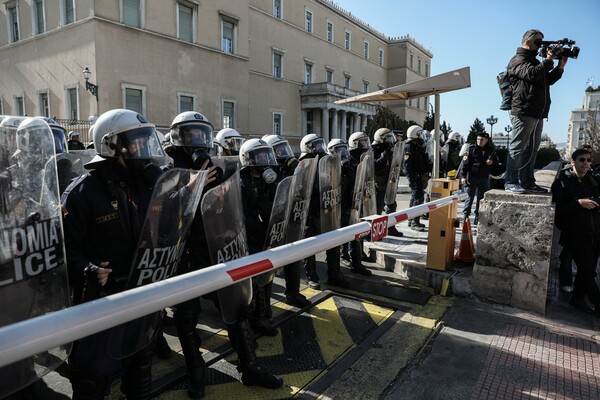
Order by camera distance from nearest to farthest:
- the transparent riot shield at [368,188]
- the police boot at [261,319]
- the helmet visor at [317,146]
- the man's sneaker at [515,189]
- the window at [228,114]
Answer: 1. the police boot at [261,319]
2. the man's sneaker at [515,189]
3. the transparent riot shield at [368,188]
4. the helmet visor at [317,146]
5. the window at [228,114]

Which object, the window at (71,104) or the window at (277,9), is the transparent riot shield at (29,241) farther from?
the window at (277,9)

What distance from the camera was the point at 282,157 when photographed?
16.1 ft

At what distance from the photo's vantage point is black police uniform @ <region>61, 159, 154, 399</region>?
211 cm

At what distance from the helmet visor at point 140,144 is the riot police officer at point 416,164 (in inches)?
229

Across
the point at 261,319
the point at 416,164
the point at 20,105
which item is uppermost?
the point at 20,105

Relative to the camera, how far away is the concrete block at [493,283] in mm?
4250

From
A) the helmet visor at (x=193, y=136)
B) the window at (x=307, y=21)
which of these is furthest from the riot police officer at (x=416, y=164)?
the window at (x=307, y=21)

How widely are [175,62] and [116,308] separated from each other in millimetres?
26919

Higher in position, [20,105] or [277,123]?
[20,105]

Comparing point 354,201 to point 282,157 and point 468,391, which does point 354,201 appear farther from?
point 468,391

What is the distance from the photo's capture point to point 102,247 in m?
2.27

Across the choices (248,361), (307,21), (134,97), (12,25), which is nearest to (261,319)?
(248,361)

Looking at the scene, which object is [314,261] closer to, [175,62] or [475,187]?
[475,187]

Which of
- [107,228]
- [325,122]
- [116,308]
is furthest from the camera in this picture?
[325,122]
